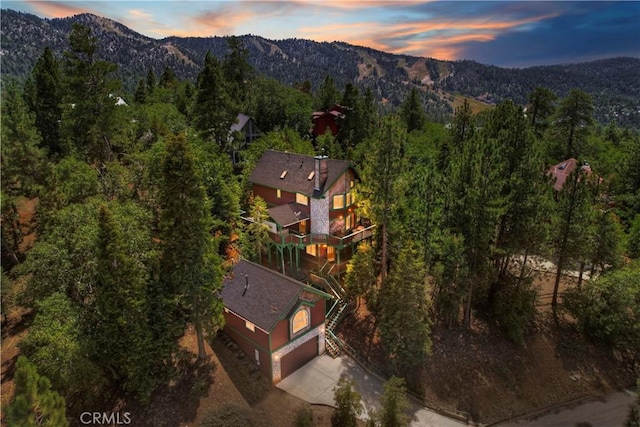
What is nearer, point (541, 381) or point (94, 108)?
point (541, 381)

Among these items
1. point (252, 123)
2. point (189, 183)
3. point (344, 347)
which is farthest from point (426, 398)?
point (252, 123)

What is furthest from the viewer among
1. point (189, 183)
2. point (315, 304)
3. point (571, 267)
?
point (571, 267)

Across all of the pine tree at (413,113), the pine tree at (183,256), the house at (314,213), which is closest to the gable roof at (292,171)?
the house at (314,213)

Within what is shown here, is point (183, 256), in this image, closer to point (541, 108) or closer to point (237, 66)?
point (237, 66)

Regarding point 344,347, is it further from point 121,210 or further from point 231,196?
point 121,210

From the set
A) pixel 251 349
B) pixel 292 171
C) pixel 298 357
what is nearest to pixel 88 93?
pixel 292 171

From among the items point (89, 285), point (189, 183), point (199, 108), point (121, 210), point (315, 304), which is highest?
point (199, 108)

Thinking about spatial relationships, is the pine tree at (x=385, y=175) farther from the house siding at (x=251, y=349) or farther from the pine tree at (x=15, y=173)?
the pine tree at (x=15, y=173)
